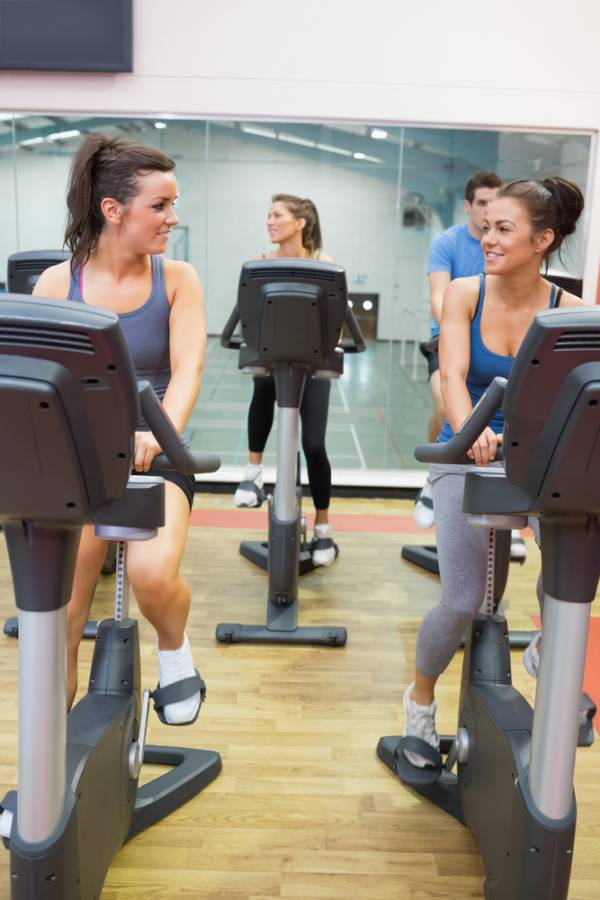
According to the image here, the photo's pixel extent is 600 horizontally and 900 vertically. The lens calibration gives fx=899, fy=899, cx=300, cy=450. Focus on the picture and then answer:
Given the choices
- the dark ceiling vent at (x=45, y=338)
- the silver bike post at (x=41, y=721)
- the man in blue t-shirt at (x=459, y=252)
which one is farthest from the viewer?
the man in blue t-shirt at (x=459, y=252)

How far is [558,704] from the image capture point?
63.0 inches

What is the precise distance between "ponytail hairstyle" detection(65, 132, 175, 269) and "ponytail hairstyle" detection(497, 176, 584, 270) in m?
0.93

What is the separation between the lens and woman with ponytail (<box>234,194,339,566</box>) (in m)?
4.06

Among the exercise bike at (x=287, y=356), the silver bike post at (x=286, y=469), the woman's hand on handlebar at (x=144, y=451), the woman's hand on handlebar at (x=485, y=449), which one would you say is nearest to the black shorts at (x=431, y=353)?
the exercise bike at (x=287, y=356)

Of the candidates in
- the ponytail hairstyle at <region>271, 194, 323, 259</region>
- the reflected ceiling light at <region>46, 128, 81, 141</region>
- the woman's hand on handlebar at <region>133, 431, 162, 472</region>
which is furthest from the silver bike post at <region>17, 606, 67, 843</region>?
the reflected ceiling light at <region>46, 128, 81, 141</region>

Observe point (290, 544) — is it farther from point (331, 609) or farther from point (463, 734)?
point (463, 734)

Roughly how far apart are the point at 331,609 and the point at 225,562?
28.5 inches

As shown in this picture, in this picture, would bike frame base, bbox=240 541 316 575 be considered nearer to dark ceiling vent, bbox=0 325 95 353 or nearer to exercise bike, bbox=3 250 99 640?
exercise bike, bbox=3 250 99 640

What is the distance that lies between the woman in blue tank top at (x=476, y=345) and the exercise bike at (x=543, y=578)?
0.23 m

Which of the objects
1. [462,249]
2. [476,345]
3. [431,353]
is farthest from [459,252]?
[476,345]

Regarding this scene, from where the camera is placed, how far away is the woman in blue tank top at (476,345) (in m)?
2.26

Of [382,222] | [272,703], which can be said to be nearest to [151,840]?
[272,703]

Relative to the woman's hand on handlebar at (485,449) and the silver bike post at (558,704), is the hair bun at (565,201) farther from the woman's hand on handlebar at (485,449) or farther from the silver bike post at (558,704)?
the silver bike post at (558,704)

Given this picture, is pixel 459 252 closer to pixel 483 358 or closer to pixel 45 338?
pixel 483 358
